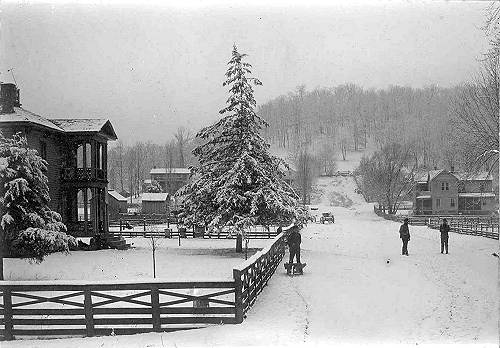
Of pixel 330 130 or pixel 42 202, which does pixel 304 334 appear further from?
pixel 330 130

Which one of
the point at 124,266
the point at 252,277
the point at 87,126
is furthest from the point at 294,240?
the point at 87,126

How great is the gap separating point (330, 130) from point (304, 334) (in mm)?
10151

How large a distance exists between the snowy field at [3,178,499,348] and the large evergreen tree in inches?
106

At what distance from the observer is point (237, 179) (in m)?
19.8

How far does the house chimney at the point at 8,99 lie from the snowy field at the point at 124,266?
141 inches

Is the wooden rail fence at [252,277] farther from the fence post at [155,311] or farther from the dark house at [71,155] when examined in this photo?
the dark house at [71,155]

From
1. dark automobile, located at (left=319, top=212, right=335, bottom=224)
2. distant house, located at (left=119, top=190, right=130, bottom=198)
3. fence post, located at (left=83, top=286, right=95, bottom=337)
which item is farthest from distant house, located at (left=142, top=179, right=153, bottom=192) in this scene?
dark automobile, located at (left=319, top=212, right=335, bottom=224)

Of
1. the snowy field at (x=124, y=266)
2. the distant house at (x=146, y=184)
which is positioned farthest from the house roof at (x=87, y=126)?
the snowy field at (x=124, y=266)

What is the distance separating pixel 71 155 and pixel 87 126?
91cm

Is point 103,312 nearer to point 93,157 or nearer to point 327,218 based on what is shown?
point 93,157

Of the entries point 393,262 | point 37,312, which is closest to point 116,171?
point 37,312

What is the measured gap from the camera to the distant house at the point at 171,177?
15.5m

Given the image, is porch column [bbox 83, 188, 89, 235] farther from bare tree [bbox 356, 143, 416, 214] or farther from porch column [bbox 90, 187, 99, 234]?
bare tree [bbox 356, 143, 416, 214]

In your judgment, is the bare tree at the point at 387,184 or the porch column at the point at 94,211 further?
the bare tree at the point at 387,184
